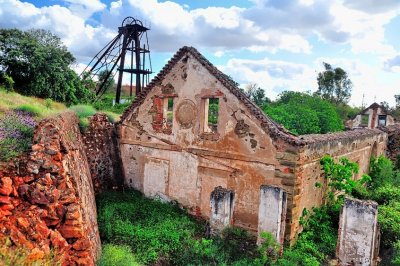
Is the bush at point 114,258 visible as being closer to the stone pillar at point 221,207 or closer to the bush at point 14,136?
the stone pillar at point 221,207

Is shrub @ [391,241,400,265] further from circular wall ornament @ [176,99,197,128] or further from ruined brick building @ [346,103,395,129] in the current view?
ruined brick building @ [346,103,395,129]

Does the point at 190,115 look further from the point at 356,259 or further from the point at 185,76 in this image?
the point at 356,259

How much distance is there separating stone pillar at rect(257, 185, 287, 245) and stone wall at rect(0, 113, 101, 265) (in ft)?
12.9

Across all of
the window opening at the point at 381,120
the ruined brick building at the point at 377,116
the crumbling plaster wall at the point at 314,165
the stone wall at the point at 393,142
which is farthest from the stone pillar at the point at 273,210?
the window opening at the point at 381,120

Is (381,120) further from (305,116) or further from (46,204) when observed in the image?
(46,204)

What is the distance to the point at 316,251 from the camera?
31.1ft

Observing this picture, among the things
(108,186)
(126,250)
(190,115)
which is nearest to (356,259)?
(126,250)

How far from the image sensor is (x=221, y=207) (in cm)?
835

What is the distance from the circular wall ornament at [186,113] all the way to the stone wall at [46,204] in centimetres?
547

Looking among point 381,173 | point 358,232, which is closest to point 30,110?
point 358,232

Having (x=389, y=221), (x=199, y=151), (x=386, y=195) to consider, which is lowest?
(x=389, y=221)

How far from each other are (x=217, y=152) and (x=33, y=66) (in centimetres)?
1190

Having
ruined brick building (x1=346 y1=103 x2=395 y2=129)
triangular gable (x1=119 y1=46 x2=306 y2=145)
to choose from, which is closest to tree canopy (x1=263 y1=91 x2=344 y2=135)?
ruined brick building (x1=346 y1=103 x2=395 y2=129)

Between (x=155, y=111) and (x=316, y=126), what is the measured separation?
10525 mm
